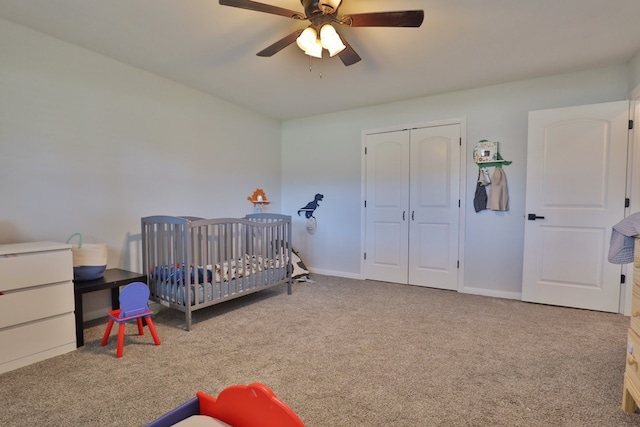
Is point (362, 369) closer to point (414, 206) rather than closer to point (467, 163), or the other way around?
point (414, 206)

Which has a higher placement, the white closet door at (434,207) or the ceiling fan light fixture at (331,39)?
the ceiling fan light fixture at (331,39)

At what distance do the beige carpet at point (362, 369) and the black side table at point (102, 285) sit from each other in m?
0.15

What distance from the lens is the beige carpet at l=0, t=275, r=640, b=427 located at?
1486 mm

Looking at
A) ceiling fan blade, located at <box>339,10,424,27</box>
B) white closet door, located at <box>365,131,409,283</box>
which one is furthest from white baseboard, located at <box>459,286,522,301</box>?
ceiling fan blade, located at <box>339,10,424,27</box>

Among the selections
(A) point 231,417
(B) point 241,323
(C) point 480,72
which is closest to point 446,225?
(C) point 480,72

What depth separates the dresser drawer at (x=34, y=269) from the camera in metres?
1.83

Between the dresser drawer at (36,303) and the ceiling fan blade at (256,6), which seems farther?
the dresser drawer at (36,303)

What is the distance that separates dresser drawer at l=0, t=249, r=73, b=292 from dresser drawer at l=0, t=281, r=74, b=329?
0.04 meters

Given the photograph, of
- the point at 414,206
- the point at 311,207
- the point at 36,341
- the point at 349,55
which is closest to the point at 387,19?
the point at 349,55

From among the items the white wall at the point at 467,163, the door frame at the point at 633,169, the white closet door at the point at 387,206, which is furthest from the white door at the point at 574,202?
the white closet door at the point at 387,206

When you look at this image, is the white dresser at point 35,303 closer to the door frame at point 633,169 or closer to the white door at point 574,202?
the white door at point 574,202

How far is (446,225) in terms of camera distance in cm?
362

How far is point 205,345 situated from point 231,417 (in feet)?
4.36

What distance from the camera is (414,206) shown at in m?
3.79
